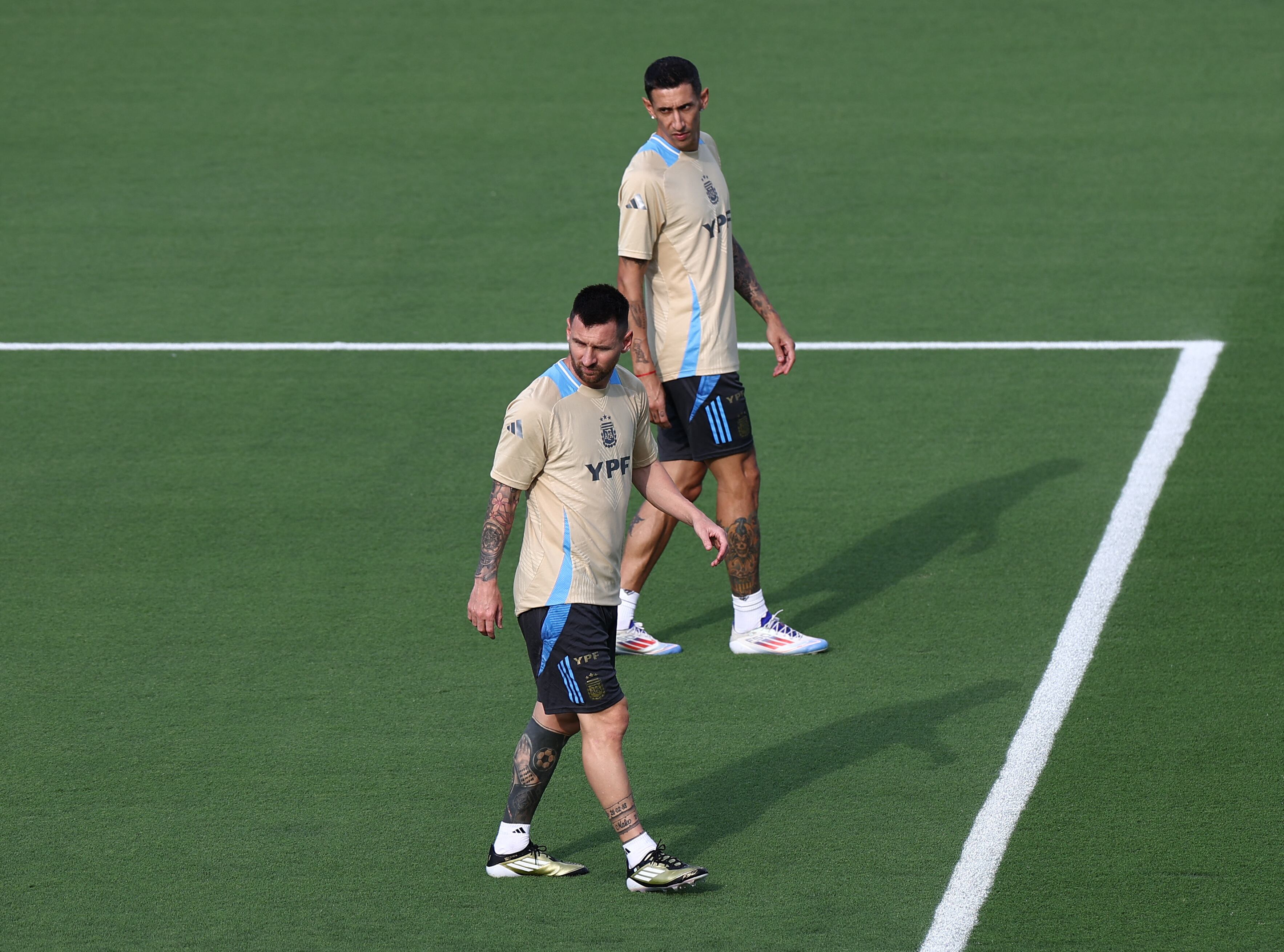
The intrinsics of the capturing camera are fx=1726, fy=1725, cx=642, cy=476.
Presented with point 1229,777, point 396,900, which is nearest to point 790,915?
point 396,900

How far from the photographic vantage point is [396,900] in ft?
19.7

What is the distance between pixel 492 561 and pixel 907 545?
149 inches

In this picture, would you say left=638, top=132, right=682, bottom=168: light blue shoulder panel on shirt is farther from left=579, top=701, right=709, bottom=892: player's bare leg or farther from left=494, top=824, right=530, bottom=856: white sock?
left=494, top=824, right=530, bottom=856: white sock

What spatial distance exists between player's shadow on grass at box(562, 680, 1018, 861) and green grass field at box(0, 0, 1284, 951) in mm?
23

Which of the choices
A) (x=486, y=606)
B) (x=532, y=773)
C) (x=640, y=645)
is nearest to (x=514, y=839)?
(x=532, y=773)

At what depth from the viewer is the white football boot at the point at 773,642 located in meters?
8.04

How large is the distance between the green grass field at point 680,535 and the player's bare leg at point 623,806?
118 millimetres

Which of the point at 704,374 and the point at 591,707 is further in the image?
the point at 704,374

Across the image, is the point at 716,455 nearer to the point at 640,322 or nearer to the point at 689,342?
the point at 689,342

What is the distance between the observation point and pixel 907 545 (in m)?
9.23

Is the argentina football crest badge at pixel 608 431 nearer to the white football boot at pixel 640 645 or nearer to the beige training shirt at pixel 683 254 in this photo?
the beige training shirt at pixel 683 254

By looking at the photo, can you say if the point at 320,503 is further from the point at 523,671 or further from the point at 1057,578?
the point at 1057,578

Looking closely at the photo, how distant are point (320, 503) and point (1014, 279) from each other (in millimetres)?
5951

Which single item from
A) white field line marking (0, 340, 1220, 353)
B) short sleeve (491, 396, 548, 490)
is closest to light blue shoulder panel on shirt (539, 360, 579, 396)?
short sleeve (491, 396, 548, 490)
